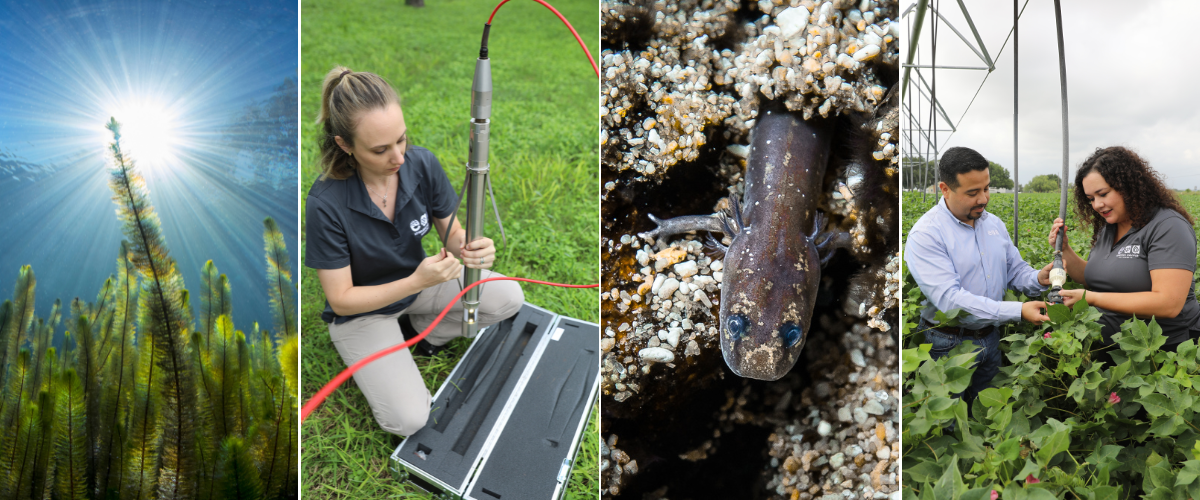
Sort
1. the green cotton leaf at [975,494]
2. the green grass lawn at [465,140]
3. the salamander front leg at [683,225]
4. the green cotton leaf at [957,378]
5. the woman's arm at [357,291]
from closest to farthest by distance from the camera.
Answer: the green cotton leaf at [975,494] < the salamander front leg at [683,225] < the green cotton leaf at [957,378] < the woman's arm at [357,291] < the green grass lawn at [465,140]

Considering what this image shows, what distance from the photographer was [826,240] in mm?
1029

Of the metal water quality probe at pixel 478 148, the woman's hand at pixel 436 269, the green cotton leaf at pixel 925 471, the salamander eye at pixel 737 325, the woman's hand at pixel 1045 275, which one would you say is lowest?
the green cotton leaf at pixel 925 471

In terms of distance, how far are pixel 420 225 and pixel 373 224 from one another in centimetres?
15

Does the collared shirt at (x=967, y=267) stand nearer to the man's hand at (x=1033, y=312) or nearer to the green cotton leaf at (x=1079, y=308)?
the man's hand at (x=1033, y=312)

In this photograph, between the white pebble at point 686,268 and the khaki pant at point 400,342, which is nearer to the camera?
the white pebble at point 686,268

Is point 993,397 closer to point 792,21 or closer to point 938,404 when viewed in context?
point 938,404

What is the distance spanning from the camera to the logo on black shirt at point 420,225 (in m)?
1.81

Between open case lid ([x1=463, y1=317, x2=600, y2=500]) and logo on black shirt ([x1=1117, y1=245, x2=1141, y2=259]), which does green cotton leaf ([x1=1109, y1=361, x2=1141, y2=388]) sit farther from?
open case lid ([x1=463, y1=317, x2=600, y2=500])

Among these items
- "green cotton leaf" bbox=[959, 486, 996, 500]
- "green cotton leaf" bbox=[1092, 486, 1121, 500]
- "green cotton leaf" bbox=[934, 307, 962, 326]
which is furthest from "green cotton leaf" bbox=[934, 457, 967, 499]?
"green cotton leaf" bbox=[934, 307, 962, 326]

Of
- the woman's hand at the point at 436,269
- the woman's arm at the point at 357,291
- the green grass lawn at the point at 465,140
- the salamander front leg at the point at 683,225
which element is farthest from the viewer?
the green grass lawn at the point at 465,140

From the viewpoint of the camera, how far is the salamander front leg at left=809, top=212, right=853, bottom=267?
1.02 metres

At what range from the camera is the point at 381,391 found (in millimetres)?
1877

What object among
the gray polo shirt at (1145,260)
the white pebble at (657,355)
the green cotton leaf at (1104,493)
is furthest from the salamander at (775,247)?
the gray polo shirt at (1145,260)

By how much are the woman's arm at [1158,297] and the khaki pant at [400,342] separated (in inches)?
71.0
